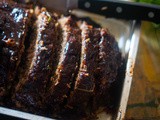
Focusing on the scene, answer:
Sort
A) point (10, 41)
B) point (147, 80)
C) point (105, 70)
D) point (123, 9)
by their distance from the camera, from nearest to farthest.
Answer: point (10, 41), point (105, 70), point (123, 9), point (147, 80)

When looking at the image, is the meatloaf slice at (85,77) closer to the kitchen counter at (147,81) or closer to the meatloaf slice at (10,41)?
the meatloaf slice at (10,41)

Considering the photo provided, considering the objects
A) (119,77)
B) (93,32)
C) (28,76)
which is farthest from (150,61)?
(28,76)

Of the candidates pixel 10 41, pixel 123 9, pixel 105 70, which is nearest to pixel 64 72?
pixel 105 70

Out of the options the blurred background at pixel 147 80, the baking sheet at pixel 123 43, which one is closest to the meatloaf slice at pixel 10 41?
the baking sheet at pixel 123 43

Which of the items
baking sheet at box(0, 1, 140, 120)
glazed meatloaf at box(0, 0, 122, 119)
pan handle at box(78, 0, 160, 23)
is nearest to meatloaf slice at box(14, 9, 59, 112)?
glazed meatloaf at box(0, 0, 122, 119)

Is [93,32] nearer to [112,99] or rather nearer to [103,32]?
[103,32]

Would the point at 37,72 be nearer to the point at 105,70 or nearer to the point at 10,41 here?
the point at 10,41

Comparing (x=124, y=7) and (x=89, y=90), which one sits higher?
(x=124, y=7)
